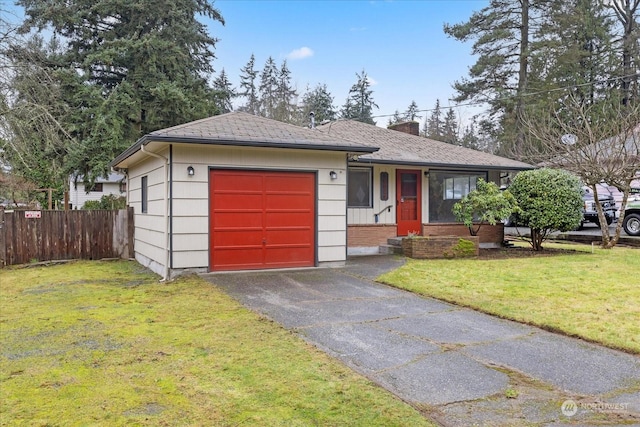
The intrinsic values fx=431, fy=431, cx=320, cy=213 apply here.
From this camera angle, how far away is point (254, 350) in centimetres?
394

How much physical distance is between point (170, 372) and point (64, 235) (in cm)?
852

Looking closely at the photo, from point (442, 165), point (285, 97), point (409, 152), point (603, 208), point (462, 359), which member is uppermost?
point (285, 97)

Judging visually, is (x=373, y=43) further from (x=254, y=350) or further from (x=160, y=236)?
(x=254, y=350)

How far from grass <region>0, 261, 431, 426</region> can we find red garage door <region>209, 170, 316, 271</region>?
2.29 meters

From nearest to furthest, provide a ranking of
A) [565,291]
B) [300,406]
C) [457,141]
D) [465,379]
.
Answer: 1. [300,406]
2. [465,379]
3. [565,291]
4. [457,141]

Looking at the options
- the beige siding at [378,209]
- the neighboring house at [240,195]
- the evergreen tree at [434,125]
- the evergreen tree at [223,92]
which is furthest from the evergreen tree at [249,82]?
the neighboring house at [240,195]

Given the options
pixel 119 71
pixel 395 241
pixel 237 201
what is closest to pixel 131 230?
pixel 237 201

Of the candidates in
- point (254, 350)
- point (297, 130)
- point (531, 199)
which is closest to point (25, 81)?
point (297, 130)

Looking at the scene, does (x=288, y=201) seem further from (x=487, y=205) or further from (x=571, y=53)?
(x=571, y=53)

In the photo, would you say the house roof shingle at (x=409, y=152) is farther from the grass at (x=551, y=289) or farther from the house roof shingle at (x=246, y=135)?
the grass at (x=551, y=289)

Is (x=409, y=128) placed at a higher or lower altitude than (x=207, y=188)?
higher

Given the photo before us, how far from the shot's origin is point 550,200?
11.1 metres

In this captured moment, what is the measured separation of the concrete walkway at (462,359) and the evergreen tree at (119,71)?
48.2 ft

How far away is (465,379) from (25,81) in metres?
9.23
